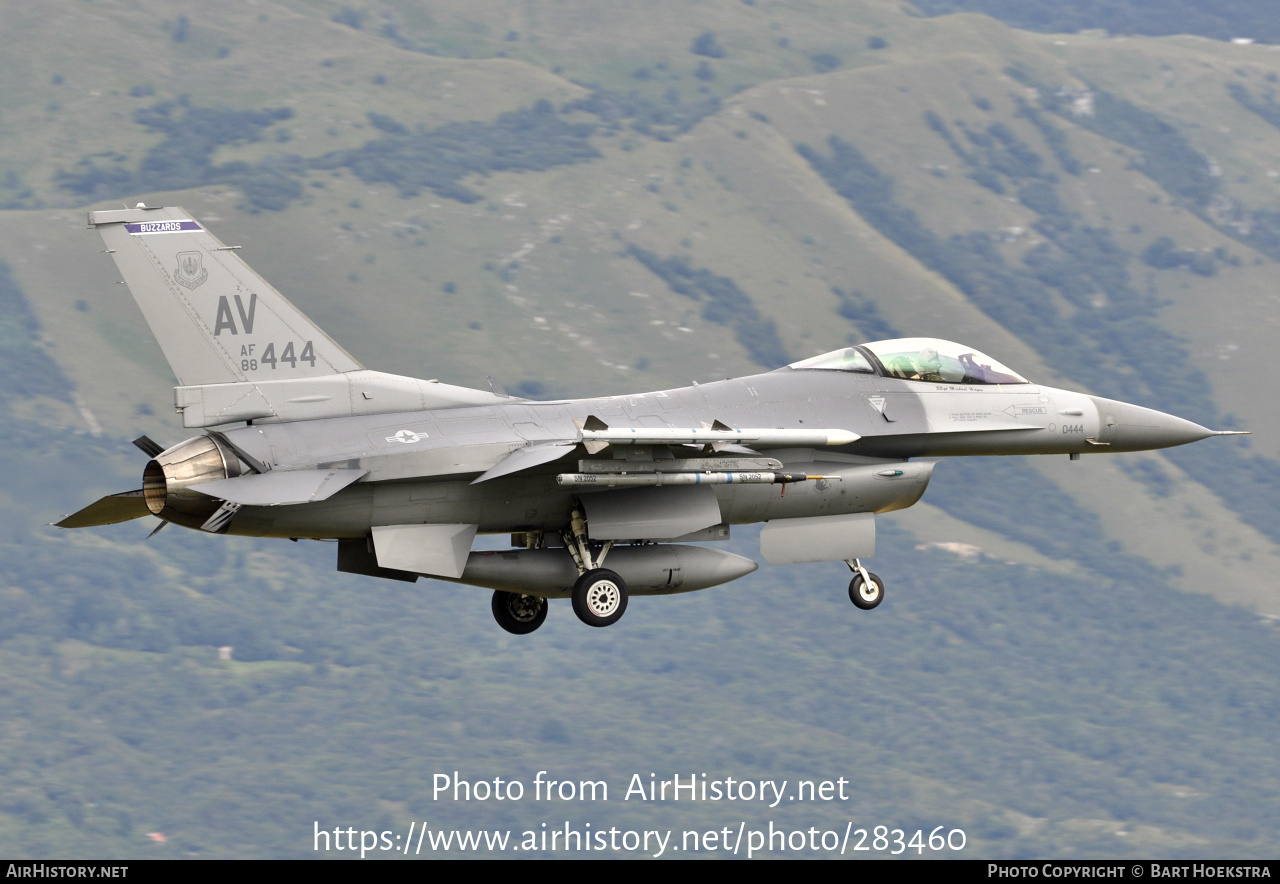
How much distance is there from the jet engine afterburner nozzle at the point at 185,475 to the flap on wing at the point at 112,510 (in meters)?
0.26

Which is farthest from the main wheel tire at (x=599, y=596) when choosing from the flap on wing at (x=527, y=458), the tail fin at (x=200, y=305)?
the tail fin at (x=200, y=305)

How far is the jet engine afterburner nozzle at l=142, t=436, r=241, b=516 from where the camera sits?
64.4 ft

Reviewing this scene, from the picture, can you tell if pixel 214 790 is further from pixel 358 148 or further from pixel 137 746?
pixel 358 148

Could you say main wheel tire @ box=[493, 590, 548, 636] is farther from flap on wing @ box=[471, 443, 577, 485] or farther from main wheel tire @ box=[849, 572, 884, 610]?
main wheel tire @ box=[849, 572, 884, 610]

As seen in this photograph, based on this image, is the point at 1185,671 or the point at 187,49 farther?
the point at 187,49

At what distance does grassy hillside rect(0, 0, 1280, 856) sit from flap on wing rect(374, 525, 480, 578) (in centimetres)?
7221

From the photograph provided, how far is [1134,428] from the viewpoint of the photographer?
81.4 feet

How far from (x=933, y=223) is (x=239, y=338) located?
137505 mm

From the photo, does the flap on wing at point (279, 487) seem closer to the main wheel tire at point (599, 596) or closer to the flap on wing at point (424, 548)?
the flap on wing at point (424, 548)

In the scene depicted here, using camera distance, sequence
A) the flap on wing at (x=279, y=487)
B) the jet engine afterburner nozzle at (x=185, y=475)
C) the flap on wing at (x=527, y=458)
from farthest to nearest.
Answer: the flap on wing at (x=527, y=458), the jet engine afterburner nozzle at (x=185, y=475), the flap on wing at (x=279, y=487)

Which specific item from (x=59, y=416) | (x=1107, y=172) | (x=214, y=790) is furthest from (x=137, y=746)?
(x=1107, y=172)

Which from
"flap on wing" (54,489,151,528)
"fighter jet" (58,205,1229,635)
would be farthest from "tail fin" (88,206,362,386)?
"flap on wing" (54,489,151,528)

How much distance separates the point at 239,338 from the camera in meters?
21.0

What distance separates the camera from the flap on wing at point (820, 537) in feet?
75.6
